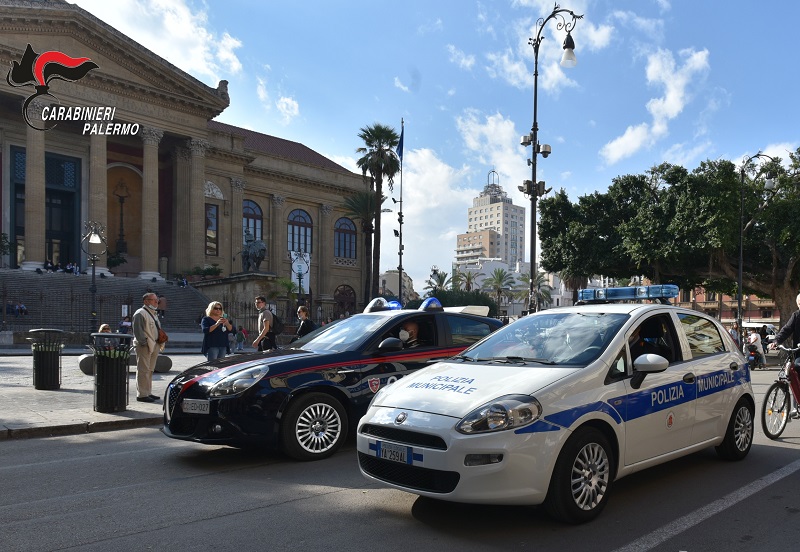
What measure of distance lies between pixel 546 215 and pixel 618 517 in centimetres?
3410

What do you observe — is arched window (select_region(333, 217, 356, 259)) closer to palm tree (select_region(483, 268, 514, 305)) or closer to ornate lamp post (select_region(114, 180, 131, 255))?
ornate lamp post (select_region(114, 180, 131, 255))

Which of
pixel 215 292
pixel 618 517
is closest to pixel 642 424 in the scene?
pixel 618 517

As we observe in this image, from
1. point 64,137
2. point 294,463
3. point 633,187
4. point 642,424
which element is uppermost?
point 64,137

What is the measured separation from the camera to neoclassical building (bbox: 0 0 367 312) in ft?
117

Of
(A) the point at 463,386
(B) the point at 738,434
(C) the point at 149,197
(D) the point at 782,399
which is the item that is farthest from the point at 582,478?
(C) the point at 149,197

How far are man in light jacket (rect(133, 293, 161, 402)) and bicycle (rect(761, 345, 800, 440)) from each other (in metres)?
8.46

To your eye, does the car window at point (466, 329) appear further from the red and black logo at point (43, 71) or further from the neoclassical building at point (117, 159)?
the red and black logo at point (43, 71)

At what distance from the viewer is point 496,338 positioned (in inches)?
223

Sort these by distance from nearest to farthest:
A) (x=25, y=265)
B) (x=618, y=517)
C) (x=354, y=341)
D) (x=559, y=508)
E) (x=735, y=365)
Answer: (x=559, y=508) → (x=618, y=517) → (x=735, y=365) → (x=354, y=341) → (x=25, y=265)

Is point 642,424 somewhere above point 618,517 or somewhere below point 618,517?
above

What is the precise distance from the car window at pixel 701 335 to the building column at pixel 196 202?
40.4 m

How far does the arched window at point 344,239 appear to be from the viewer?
5791cm

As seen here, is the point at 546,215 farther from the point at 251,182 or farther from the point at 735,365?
the point at 735,365

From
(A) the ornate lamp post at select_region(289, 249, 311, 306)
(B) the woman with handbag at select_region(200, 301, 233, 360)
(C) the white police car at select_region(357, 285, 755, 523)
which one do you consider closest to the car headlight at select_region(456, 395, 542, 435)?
(C) the white police car at select_region(357, 285, 755, 523)
